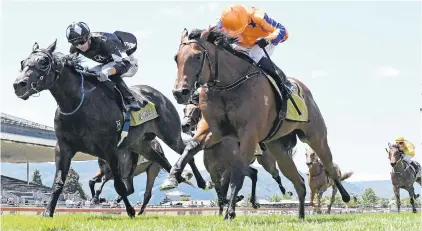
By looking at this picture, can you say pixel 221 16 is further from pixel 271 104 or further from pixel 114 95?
pixel 114 95

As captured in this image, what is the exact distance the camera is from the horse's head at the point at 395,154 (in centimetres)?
2422

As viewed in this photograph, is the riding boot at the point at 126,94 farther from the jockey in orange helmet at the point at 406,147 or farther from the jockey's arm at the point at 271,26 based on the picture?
the jockey in orange helmet at the point at 406,147

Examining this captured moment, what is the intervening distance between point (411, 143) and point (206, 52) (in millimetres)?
17742

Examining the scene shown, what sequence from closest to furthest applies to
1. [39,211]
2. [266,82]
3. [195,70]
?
[195,70], [266,82], [39,211]

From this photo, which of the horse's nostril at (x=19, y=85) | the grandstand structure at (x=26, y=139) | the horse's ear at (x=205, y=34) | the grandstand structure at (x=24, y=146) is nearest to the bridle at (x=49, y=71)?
the horse's nostril at (x=19, y=85)

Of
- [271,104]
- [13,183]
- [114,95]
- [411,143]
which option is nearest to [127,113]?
[114,95]

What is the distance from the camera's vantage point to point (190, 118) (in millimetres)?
14555

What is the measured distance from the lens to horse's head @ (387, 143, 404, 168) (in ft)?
79.5

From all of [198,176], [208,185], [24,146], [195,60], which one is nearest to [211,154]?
[208,185]

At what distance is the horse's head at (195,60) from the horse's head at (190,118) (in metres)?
5.08

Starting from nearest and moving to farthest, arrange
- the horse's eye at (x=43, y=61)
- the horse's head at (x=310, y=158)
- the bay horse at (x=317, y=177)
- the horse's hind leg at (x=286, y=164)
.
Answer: the horse's eye at (x=43, y=61), the horse's hind leg at (x=286, y=164), the bay horse at (x=317, y=177), the horse's head at (x=310, y=158)

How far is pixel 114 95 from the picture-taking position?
11.4m

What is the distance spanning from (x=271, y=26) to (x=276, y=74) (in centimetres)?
81

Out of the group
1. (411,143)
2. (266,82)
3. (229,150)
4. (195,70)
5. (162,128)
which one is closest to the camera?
(195,70)
